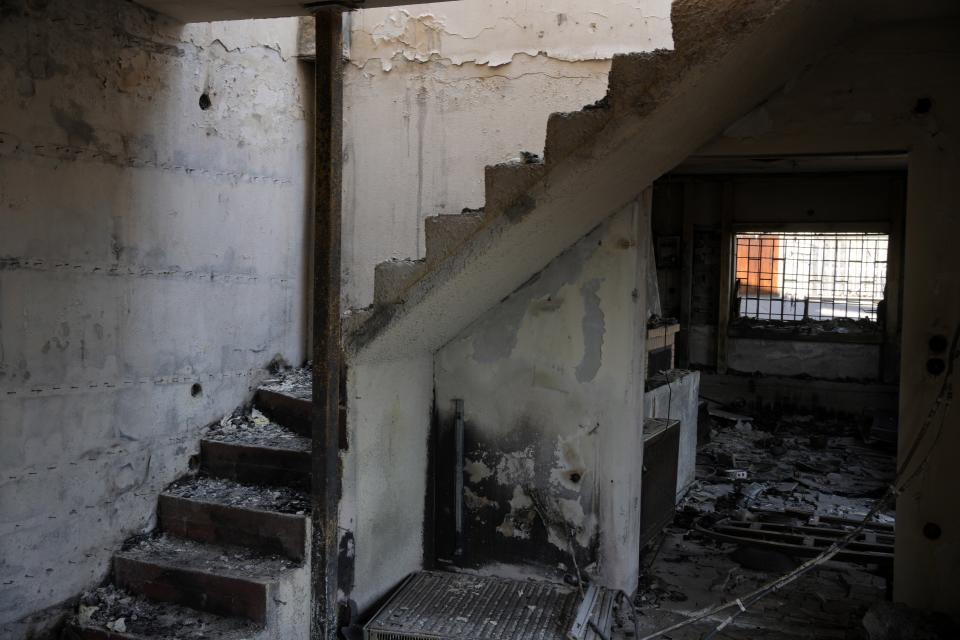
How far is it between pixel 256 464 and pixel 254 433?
0.34m

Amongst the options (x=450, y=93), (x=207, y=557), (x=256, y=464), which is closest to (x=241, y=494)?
(x=256, y=464)

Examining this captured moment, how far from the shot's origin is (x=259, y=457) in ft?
14.5

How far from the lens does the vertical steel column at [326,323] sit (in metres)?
3.64

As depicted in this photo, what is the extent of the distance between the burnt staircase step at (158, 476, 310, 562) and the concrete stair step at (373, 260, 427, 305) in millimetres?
1186

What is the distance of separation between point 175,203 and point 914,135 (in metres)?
4.08

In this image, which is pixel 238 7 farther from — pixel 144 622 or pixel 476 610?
pixel 476 610

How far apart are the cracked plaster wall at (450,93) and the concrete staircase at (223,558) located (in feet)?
4.84

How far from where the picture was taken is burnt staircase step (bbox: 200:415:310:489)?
4324 mm

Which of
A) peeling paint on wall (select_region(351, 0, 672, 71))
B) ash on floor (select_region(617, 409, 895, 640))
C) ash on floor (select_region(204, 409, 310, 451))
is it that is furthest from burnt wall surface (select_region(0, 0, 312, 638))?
ash on floor (select_region(617, 409, 895, 640))

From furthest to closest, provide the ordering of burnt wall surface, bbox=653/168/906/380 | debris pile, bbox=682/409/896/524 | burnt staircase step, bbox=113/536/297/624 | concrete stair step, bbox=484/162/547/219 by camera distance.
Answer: burnt wall surface, bbox=653/168/906/380 < debris pile, bbox=682/409/896/524 < burnt staircase step, bbox=113/536/297/624 < concrete stair step, bbox=484/162/547/219

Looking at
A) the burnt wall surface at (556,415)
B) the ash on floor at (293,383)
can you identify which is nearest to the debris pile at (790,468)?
the burnt wall surface at (556,415)

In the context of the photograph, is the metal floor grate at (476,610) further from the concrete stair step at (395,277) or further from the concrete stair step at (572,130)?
the concrete stair step at (572,130)

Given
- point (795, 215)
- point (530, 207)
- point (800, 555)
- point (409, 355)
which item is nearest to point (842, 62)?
point (530, 207)

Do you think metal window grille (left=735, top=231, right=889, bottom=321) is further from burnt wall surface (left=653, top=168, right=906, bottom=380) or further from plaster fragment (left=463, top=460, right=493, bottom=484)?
plaster fragment (left=463, top=460, right=493, bottom=484)
